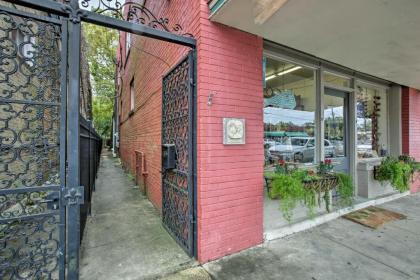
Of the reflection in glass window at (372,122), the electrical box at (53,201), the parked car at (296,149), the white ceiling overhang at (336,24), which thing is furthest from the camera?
the reflection in glass window at (372,122)

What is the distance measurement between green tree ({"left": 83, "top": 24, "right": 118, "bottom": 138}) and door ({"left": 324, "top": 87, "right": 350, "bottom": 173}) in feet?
41.0

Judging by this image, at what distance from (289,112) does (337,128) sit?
5.03 ft

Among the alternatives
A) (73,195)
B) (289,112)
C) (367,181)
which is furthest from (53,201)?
(367,181)

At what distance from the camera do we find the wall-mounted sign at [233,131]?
9.35 feet

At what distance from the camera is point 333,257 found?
2.88 m

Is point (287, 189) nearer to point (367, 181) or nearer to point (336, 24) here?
point (336, 24)

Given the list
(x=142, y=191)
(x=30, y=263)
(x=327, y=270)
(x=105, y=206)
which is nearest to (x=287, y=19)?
(x=327, y=270)

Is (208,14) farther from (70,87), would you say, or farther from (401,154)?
(401,154)

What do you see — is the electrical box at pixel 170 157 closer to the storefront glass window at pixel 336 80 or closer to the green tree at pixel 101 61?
the storefront glass window at pixel 336 80

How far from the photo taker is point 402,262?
2777 millimetres

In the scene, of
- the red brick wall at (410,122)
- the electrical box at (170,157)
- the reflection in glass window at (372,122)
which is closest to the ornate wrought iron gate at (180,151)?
the electrical box at (170,157)

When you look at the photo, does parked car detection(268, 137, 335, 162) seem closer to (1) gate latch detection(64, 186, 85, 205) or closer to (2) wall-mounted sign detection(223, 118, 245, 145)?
(2) wall-mounted sign detection(223, 118, 245, 145)

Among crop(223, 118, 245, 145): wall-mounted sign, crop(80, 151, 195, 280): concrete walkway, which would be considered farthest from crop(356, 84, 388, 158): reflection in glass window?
crop(80, 151, 195, 280): concrete walkway

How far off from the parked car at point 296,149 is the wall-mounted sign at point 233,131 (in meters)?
1.10
